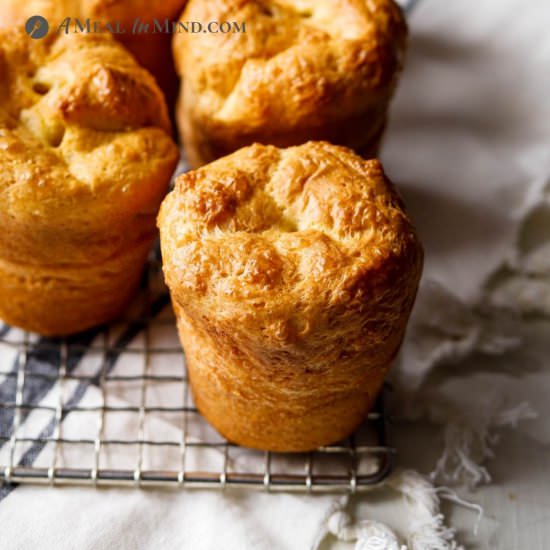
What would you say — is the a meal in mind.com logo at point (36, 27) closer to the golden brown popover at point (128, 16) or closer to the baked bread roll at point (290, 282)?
the golden brown popover at point (128, 16)

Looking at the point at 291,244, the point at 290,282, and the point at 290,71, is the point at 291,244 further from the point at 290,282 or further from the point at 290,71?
the point at 290,71

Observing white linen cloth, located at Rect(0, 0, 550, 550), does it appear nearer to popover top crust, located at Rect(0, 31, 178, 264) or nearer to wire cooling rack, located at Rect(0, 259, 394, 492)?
wire cooling rack, located at Rect(0, 259, 394, 492)

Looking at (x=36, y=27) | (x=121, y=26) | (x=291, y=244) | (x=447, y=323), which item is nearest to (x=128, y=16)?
(x=121, y=26)

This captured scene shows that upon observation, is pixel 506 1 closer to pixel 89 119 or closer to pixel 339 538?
pixel 89 119

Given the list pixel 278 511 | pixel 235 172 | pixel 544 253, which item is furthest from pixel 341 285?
pixel 544 253

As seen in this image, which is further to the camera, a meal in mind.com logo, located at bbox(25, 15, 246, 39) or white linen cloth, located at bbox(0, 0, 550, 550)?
a meal in mind.com logo, located at bbox(25, 15, 246, 39)

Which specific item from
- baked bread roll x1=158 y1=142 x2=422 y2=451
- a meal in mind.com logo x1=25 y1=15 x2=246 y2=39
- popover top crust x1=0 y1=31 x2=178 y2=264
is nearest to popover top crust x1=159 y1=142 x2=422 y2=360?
baked bread roll x1=158 y1=142 x2=422 y2=451
